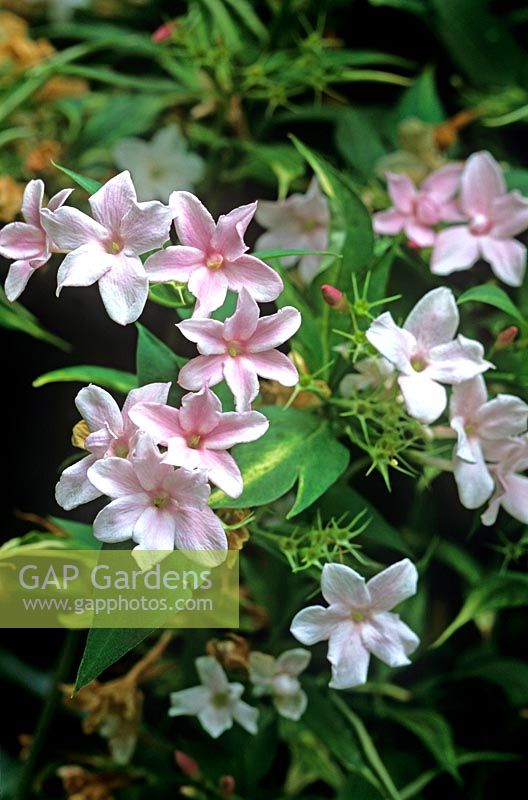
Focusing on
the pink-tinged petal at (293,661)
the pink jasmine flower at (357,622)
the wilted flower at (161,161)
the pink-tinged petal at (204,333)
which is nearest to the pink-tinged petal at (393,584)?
the pink jasmine flower at (357,622)

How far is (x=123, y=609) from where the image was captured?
688mm

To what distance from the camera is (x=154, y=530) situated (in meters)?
0.65

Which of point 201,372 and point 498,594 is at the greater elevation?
point 201,372

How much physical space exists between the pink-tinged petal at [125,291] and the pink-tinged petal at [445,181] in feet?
1.55

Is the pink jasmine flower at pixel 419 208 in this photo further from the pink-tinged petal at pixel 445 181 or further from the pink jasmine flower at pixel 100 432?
the pink jasmine flower at pixel 100 432

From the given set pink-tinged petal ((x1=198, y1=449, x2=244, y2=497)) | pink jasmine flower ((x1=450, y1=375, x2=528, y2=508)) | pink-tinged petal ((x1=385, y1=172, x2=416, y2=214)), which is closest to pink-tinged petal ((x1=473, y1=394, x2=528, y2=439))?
pink jasmine flower ((x1=450, y1=375, x2=528, y2=508))

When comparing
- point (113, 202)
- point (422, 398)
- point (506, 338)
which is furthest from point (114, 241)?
point (506, 338)

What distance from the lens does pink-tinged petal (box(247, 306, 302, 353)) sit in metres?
0.69

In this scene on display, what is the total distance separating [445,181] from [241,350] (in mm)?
457

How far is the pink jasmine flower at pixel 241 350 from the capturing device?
0.67 m

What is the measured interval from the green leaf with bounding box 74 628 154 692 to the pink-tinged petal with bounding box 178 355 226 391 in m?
0.18

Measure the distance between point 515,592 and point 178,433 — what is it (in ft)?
1.34

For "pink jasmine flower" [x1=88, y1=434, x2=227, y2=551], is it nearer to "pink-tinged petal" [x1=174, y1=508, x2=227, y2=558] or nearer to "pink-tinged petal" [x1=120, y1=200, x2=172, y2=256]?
"pink-tinged petal" [x1=174, y1=508, x2=227, y2=558]

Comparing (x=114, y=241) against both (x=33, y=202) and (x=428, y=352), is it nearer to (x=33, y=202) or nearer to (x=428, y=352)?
(x=33, y=202)
